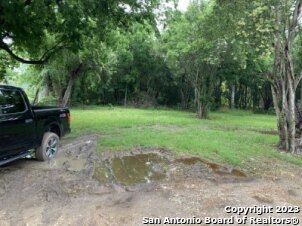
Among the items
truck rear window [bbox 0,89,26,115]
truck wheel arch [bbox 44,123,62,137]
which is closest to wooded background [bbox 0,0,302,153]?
truck rear window [bbox 0,89,26,115]

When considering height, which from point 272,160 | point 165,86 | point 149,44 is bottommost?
point 272,160

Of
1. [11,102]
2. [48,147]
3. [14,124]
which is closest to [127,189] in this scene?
[14,124]

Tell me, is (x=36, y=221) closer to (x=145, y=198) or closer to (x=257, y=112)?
(x=145, y=198)

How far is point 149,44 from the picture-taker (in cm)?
2819

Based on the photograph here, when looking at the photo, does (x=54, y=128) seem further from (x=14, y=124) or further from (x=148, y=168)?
(x=148, y=168)

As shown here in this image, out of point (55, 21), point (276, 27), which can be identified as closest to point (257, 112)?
point (276, 27)

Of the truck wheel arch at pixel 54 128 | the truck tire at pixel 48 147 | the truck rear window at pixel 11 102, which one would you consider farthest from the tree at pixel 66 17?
the truck tire at pixel 48 147

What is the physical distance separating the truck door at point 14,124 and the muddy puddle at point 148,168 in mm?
1558

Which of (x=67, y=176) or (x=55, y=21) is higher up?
(x=55, y=21)

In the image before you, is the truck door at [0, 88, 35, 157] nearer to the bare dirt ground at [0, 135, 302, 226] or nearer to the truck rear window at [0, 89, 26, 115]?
the truck rear window at [0, 89, 26, 115]

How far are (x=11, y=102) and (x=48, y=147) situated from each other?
151 centimetres

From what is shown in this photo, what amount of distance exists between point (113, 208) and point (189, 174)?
234 cm

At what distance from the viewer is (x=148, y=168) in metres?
6.71

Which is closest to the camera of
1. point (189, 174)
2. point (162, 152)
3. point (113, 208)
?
point (113, 208)
